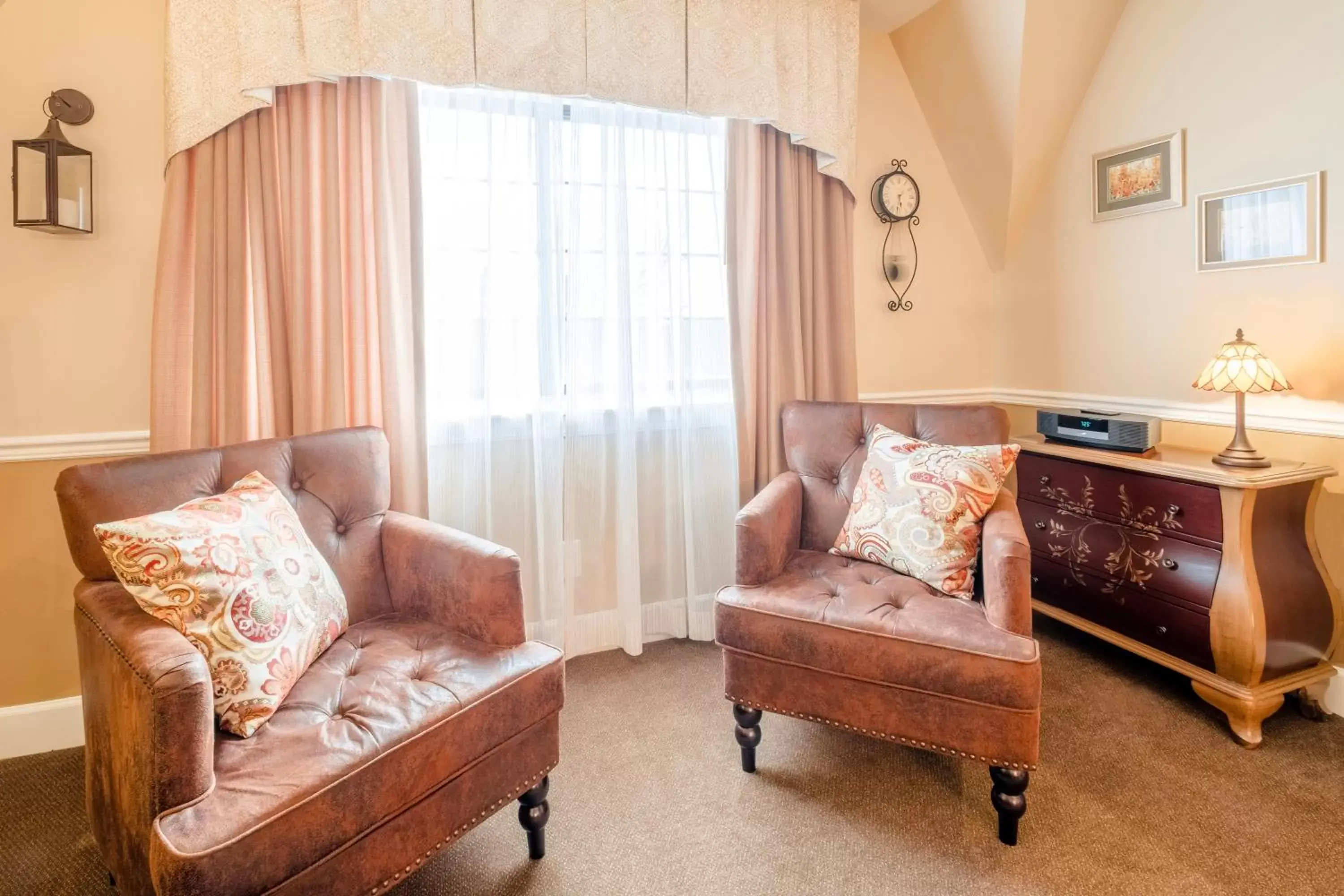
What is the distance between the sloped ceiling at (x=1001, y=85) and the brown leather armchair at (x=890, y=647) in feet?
4.59

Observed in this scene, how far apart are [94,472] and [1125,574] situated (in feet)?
9.56

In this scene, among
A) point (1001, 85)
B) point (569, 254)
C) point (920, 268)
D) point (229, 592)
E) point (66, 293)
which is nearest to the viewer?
point (229, 592)

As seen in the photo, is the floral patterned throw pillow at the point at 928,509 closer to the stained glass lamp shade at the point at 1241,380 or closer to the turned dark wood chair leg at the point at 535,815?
the stained glass lamp shade at the point at 1241,380

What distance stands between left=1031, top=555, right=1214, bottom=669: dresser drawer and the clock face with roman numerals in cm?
157

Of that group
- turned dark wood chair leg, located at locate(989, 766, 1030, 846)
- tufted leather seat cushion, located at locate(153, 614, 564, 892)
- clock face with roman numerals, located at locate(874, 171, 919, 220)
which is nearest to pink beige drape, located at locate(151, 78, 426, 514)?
tufted leather seat cushion, located at locate(153, 614, 564, 892)

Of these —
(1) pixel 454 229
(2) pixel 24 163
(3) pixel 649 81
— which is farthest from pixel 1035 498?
(2) pixel 24 163

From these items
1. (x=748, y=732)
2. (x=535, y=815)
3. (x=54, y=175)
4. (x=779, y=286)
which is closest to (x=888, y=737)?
(x=748, y=732)

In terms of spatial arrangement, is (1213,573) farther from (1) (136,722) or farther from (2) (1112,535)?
(1) (136,722)

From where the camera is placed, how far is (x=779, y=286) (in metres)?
2.77

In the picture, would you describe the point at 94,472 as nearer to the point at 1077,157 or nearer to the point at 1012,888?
the point at 1012,888

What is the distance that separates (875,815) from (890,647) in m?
0.45

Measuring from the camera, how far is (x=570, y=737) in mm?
2129

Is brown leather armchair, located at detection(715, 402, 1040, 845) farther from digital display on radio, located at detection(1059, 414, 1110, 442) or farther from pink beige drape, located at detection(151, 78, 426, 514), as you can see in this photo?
pink beige drape, located at detection(151, 78, 426, 514)

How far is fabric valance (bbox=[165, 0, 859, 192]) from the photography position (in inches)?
76.7
